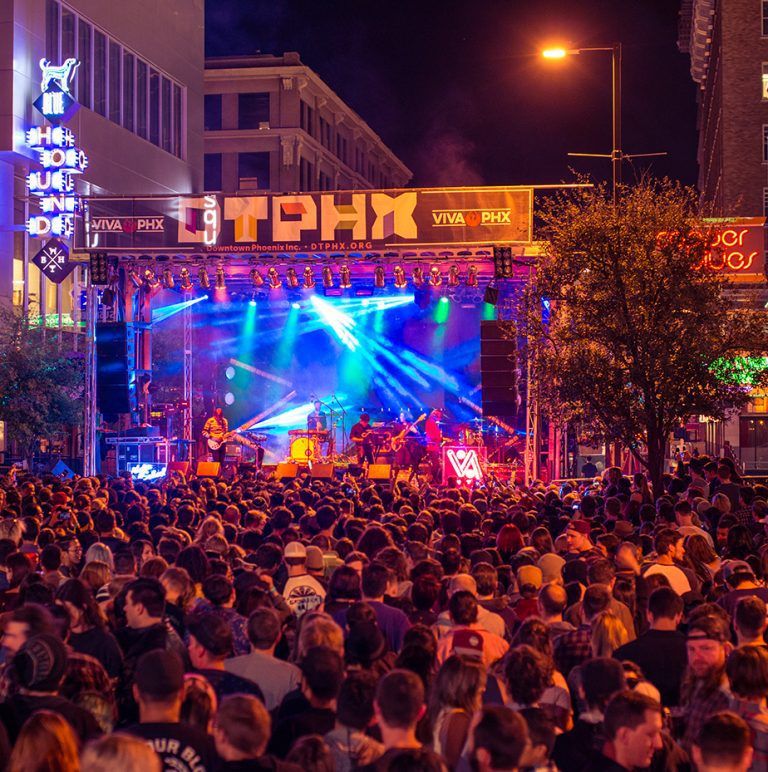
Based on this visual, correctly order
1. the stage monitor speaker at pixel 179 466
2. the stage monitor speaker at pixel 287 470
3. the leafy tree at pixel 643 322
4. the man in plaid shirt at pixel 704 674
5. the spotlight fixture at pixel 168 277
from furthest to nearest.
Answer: the stage monitor speaker at pixel 179 466
the stage monitor speaker at pixel 287 470
the spotlight fixture at pixel 168 277
the leafy tree at pixel 643 322
the man in plaid shirt at pixel 704 674

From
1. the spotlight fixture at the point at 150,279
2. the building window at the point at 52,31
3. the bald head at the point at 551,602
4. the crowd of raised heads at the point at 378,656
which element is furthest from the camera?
the building window at the point at 52,31

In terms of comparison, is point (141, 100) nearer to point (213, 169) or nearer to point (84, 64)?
point (84, 64)

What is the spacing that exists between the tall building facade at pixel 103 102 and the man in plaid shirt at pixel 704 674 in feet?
105

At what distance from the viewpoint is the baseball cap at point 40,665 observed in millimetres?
5406

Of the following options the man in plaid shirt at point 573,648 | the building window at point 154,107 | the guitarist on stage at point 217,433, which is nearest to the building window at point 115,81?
the building window at point 154,107

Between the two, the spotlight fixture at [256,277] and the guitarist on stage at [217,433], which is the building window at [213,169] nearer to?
the guitarist on stage at [217,433]

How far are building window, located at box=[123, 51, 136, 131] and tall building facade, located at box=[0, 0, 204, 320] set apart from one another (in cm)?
4

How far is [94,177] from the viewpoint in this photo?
128 ft

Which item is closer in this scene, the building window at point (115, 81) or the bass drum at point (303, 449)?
the bass drum at point (303, 449)

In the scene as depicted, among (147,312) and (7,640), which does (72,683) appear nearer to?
(7,640)

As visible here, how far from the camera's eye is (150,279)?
28.2m

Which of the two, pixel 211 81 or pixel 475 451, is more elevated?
pixel 211 81

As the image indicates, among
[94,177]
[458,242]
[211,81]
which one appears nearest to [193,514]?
[458,242]

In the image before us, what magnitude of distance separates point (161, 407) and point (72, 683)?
83.3 feet
